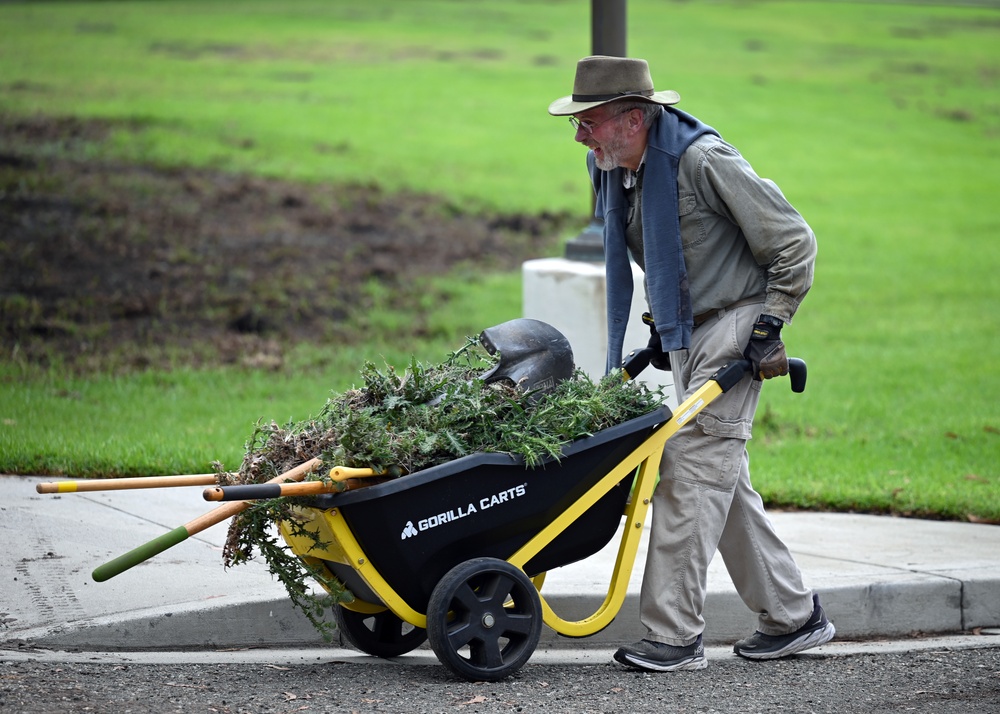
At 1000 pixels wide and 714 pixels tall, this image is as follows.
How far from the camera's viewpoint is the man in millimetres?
4441

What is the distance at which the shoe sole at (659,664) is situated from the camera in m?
4.50

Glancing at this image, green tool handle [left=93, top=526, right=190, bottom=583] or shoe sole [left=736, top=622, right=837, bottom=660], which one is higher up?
green tool handle [left=93, top=526, right=190, bottom=583]

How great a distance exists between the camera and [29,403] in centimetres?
802

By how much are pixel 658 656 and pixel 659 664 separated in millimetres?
28

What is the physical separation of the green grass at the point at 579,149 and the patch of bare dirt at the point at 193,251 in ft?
2.50

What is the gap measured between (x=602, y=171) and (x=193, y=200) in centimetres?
1074

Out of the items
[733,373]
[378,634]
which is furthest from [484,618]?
[733,373]

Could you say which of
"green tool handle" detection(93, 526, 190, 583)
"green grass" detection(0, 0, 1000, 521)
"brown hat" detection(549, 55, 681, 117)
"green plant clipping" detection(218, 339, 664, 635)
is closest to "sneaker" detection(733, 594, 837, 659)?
"green plant clipping" detection(218, 339, 664, 635)

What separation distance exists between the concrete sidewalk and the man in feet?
1.91

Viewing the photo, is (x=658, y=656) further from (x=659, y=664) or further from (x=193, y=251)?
(x=193, y=251)

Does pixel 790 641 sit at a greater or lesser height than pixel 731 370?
lesser

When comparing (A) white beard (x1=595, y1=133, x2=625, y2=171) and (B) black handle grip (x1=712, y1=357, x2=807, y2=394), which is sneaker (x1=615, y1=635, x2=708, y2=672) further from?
(A) white beard (x1=595, y1=133, x2=625, y2=171)

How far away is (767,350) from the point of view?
4434 millimetres

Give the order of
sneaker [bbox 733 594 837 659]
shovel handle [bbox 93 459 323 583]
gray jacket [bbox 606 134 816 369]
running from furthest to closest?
1. sneaker [bbox 733 594 837 659]
2. gray jacket [bbox 606 134 816 369]
3. shovel handle [bbox 93 459 323 583]
